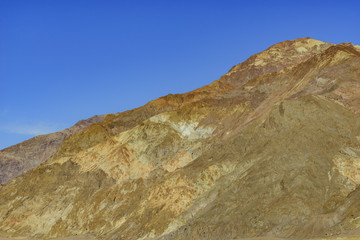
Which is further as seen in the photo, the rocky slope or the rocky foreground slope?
the rocky slope

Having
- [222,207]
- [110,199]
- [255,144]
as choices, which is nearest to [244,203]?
[222,207]

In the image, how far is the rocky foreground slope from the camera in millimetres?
54625

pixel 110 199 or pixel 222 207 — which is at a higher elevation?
→ pixel 110 199

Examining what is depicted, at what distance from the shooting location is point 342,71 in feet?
254

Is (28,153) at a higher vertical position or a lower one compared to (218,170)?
higher

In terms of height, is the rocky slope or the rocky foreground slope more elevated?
the rocky slope

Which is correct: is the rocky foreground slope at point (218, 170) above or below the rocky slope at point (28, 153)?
below

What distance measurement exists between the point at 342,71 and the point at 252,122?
15.6 meters

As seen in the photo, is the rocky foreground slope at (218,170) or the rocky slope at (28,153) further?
the rocky slope at (28,153)

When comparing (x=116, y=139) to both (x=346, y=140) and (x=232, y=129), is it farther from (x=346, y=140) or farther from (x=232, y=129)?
(x=346, y=140)

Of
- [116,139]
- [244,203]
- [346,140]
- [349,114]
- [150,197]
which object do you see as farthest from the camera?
[116,139]

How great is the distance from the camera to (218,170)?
6819 cm

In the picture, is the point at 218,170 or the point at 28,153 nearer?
the point at 218,170

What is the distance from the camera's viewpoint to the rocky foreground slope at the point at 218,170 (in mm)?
54625
